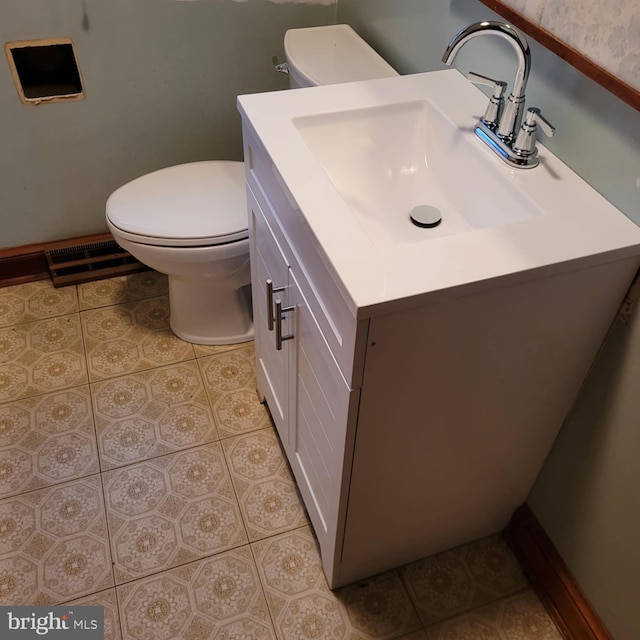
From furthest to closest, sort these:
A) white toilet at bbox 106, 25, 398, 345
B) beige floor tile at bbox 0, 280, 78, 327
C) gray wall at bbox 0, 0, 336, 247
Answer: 1. beige floor tile at bbox 0, 280, 78, 327
2. gray wall at bbox 0, 0, 336, 247
3. white toilet at bbox 106, 25, 398, 345

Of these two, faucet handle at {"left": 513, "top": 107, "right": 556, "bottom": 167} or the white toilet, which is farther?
the white toilet

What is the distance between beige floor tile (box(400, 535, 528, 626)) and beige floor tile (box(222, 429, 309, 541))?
29 centimetres

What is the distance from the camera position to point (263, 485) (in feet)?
5.09

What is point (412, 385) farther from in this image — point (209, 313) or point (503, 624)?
point (209, 313)

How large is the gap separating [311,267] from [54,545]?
918 mm

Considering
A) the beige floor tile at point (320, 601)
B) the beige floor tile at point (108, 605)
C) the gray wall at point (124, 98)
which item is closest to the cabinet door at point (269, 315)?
the beige floor tile at point (320, 601)

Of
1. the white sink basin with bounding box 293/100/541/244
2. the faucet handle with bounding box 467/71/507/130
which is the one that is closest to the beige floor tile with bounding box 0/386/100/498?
the white sink basin with bounding box 293/100/541/244

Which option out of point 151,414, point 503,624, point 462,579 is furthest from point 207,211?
point 503,624

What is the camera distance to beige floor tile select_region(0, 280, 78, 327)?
75.5 inches

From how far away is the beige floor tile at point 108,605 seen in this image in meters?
1.30

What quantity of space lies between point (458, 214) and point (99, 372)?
3.63ft

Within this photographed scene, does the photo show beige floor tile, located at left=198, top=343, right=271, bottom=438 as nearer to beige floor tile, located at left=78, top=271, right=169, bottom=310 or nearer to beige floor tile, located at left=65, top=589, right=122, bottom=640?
beige floor tile, located at left=78, top=271, right=169, bottom=310

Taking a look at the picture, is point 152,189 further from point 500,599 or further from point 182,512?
point 500,599

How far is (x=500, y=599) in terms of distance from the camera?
4.55 feet
